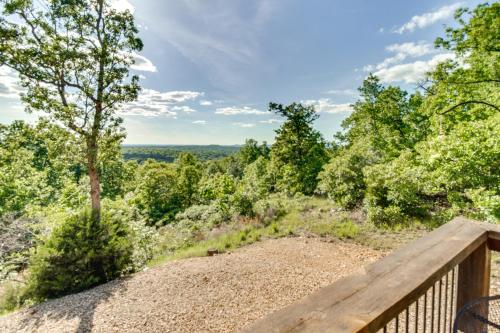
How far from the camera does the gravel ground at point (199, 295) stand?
425cm

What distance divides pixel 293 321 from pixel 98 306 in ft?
18.4

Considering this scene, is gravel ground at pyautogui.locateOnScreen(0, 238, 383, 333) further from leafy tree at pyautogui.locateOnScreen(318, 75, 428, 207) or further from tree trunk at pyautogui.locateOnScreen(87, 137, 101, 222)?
leafy tree at pyautogui.locateOnScreen(318, 75, 428, 207)

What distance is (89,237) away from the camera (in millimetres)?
6254

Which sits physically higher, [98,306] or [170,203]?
[98,306]

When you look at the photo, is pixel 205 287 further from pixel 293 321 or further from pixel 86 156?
pixel 86 156

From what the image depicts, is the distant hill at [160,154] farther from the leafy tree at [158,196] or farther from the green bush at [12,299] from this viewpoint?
the green bush at [12,299]

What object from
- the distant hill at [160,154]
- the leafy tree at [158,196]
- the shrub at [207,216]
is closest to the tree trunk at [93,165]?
the shrub at [207,216]

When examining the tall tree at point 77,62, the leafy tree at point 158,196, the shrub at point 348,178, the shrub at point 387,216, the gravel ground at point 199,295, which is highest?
the tall tree at point 77,62

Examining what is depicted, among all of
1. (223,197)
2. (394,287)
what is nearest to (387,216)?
(223,197)

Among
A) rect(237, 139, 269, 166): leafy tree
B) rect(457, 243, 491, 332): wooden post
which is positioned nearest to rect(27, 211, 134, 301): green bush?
rect(457, 243, 491, 332): wooden post

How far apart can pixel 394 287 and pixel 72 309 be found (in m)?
5.99

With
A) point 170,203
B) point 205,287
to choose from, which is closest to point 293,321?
point 205,287

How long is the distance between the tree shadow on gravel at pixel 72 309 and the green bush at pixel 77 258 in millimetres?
425

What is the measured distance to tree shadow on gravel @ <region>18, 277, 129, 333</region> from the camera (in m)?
4.49
